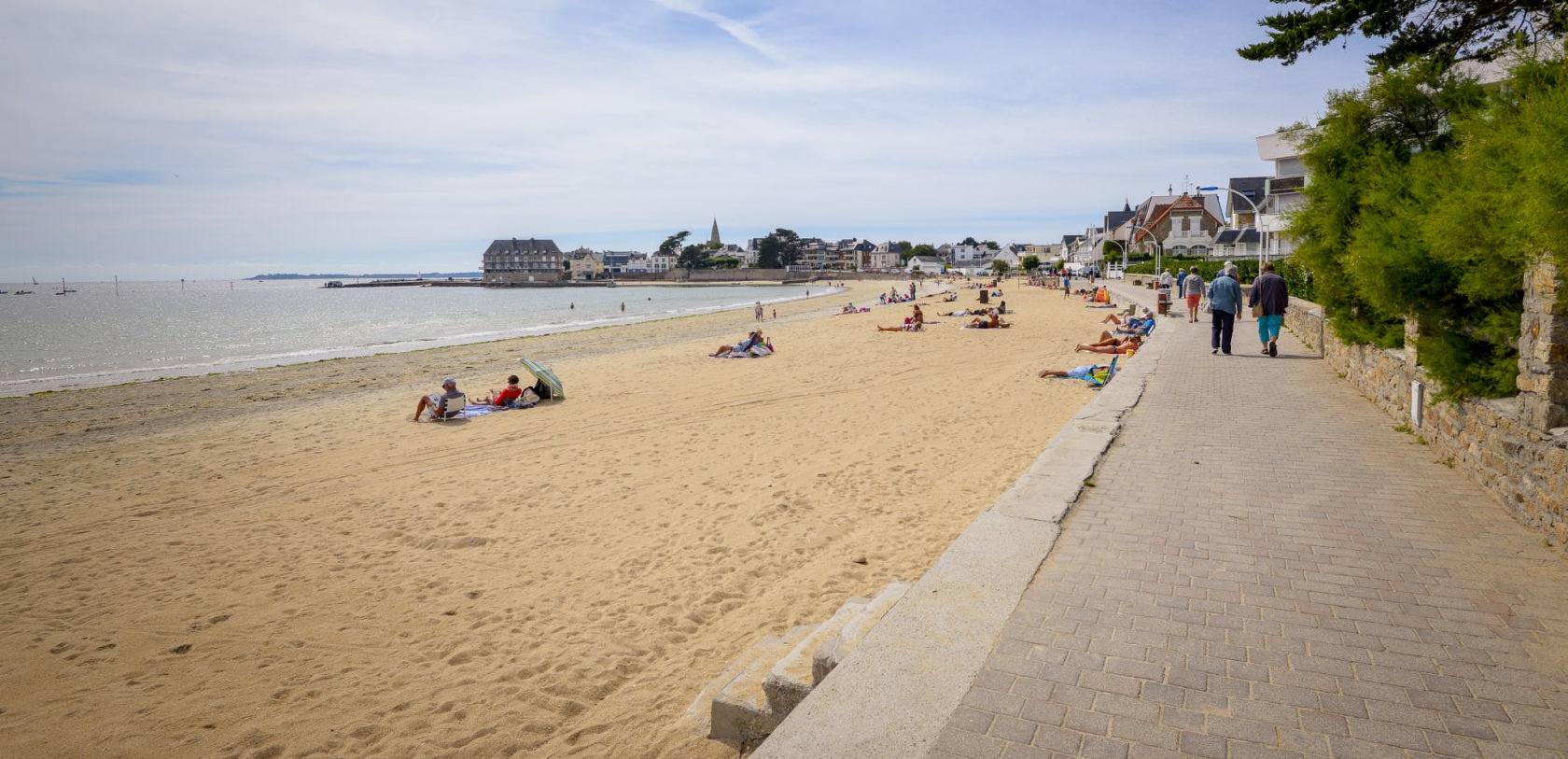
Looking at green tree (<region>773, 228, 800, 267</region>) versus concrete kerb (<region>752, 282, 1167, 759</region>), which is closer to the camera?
concrete kerb (<region>752, 282, 1167, 759</region>)

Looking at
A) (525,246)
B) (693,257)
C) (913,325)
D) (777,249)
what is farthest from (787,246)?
(913,325)

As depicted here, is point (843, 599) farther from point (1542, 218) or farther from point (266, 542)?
point (266, 542)

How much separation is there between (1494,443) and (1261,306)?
8735 millimetres

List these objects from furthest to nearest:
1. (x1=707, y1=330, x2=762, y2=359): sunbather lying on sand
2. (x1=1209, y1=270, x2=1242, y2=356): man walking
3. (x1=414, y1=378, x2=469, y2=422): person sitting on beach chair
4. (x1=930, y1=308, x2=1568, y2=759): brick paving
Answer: (x1=707, y1=330, x2=762, y2=359): sunbather lying on sand
(x1=1209, y1=270, x2=1242, y2=356): man walking
(x1=414, y1=378, x2=469, y2=422): person sitting on beach chair
(x1=930, y1=308, x2=1568, y2=759): brick paving

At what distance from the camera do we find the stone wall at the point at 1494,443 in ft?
13.1

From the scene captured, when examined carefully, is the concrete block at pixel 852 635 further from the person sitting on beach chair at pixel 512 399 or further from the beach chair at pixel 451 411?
the person sitting on beach chair at pixel 512 399

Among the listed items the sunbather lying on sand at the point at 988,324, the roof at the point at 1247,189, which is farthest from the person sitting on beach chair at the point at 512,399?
the roof at the point at 1247,189

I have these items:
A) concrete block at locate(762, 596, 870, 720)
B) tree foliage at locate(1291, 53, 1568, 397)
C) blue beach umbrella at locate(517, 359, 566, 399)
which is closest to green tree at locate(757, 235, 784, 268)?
blue beach umbrella at locate(517, 359, 566, 399)

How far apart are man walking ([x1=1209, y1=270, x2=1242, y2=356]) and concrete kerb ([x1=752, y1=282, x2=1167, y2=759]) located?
30.1 ft

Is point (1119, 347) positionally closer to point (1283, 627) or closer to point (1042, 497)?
point (1042, 497)

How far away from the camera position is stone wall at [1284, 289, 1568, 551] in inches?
158

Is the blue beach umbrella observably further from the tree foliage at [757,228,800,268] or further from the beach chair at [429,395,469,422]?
the tree foliage at [757,228,800,268]

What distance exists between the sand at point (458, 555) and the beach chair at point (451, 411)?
0.42 metres

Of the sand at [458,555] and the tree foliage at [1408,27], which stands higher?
the tree foliage at [1408,27]
